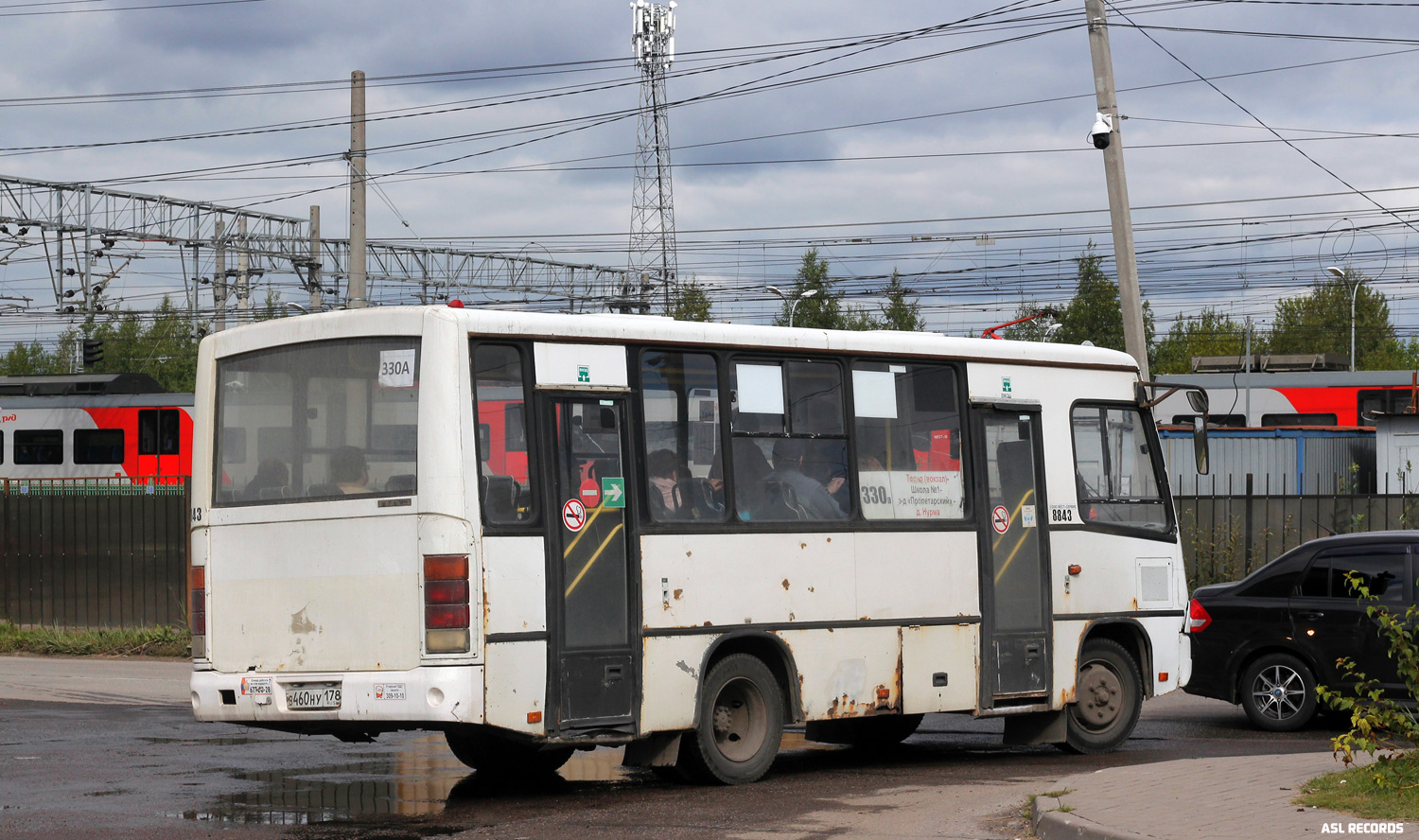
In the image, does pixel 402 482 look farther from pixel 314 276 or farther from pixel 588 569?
pixel 314 276

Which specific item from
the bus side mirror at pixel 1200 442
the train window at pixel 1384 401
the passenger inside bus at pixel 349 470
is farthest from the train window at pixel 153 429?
the passenger inside bus at pixel 349 470

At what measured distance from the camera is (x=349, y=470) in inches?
361

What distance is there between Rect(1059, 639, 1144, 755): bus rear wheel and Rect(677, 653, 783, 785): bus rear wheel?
117 inches

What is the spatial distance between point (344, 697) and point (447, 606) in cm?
87

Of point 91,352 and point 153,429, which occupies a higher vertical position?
point 91,352

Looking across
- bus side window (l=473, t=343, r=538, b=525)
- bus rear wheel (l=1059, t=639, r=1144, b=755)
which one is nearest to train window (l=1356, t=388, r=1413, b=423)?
bus rear wheel (l=1059, t=639, r=1144, b=755)

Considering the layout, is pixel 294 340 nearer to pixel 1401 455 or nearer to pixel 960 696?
pixel 960 696

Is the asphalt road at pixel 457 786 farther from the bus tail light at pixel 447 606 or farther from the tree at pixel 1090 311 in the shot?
the tree at pixel 1090 311

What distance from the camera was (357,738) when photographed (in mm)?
9625

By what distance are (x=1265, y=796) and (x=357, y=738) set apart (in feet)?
17.3

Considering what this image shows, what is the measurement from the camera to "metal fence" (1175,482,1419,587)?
21484 millimetres

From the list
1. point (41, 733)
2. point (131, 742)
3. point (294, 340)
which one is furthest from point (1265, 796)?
point (41, 733)

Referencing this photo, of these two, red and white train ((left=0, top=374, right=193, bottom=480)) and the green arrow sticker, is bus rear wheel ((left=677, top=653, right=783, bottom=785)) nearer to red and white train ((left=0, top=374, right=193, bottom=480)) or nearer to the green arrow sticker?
the green arrow sticker

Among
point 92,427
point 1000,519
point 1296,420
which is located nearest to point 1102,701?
point 1000,519
